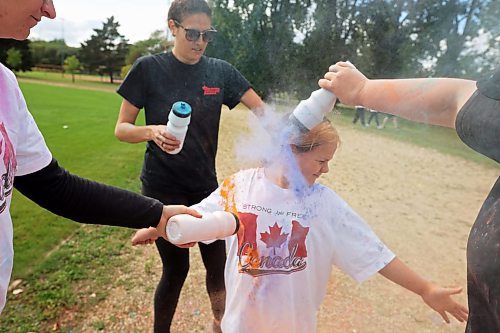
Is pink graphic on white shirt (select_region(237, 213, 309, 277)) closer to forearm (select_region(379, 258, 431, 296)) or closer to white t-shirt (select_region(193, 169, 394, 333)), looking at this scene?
white t-shirt (select_region(193, 169, 394, 333))

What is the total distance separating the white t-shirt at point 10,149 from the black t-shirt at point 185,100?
1.01 metres

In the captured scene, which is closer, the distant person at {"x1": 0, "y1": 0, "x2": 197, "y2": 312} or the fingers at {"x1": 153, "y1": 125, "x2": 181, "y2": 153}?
the distant person at {"x1": 0, "y1": 0, "x2": 197, "y2": 312}

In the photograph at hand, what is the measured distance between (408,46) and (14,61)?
42552 millimetres

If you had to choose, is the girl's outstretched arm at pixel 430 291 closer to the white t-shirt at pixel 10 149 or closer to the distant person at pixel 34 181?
the distant person at pixel 34 181

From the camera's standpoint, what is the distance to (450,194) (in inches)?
301

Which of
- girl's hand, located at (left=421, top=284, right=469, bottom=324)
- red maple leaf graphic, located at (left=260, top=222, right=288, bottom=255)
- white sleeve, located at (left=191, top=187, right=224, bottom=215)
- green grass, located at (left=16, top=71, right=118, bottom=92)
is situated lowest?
green grass, located at (left=16, top=71, right=118, bottom=92)

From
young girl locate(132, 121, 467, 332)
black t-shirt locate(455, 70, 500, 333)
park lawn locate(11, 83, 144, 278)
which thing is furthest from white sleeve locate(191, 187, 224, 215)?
park lawn locate(11, 83, 144, 278)

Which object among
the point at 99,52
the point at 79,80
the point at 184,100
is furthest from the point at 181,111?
the point at 79,80

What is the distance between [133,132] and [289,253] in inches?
46.9

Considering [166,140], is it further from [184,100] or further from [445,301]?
[445,301]

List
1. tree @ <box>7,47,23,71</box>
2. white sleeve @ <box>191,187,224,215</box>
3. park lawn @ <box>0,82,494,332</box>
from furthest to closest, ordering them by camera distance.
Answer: tree @ <box>7,47,23,71</box>
park lawn @ <box>0,82,494,332</box>
white sleeve @ <box>191,187,224,215</box>

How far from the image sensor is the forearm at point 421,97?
1.29 meters

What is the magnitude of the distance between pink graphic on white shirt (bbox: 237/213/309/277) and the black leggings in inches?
30.8

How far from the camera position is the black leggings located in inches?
104
